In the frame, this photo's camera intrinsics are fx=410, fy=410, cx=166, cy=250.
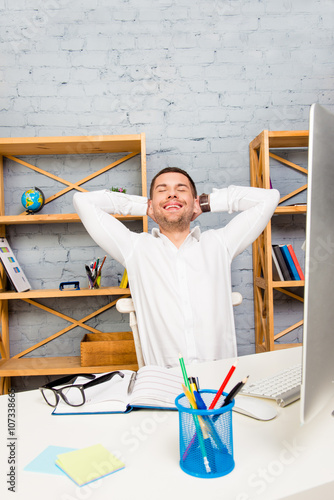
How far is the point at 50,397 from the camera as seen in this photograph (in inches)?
37.1

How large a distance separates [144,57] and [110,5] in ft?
1.28

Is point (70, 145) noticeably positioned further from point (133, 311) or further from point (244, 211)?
point (133, 311)

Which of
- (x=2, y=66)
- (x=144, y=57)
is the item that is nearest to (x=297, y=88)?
(x=144, y=57)

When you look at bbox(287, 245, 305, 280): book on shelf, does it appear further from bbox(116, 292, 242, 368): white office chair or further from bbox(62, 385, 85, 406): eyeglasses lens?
bbox(62, 385, 85, 406): eyeglasses lens

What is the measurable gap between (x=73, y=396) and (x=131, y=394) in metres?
0.13

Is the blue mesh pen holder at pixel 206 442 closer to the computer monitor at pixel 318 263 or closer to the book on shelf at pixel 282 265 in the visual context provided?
the computer monitor at pixel 318 263

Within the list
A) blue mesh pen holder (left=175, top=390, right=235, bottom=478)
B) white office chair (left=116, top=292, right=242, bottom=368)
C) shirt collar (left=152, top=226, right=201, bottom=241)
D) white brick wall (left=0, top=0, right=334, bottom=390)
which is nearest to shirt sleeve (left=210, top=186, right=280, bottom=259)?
shirt collar (left=152, top=226, right=201, bottom=241)

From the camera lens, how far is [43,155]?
2619mm

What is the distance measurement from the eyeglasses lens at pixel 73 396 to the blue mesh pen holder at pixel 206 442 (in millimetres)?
313

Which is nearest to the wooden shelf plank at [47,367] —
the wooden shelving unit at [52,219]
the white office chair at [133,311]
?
the wooden shelving unit at [52,219]

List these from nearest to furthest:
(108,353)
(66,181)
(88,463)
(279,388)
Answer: (88,463)
(279,388)
(108,353)
(66,181)

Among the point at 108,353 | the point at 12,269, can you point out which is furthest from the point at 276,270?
the point at 12,269

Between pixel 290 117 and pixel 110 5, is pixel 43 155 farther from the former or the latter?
pixel 290 117

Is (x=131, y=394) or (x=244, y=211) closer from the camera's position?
(x=131, y=394)
